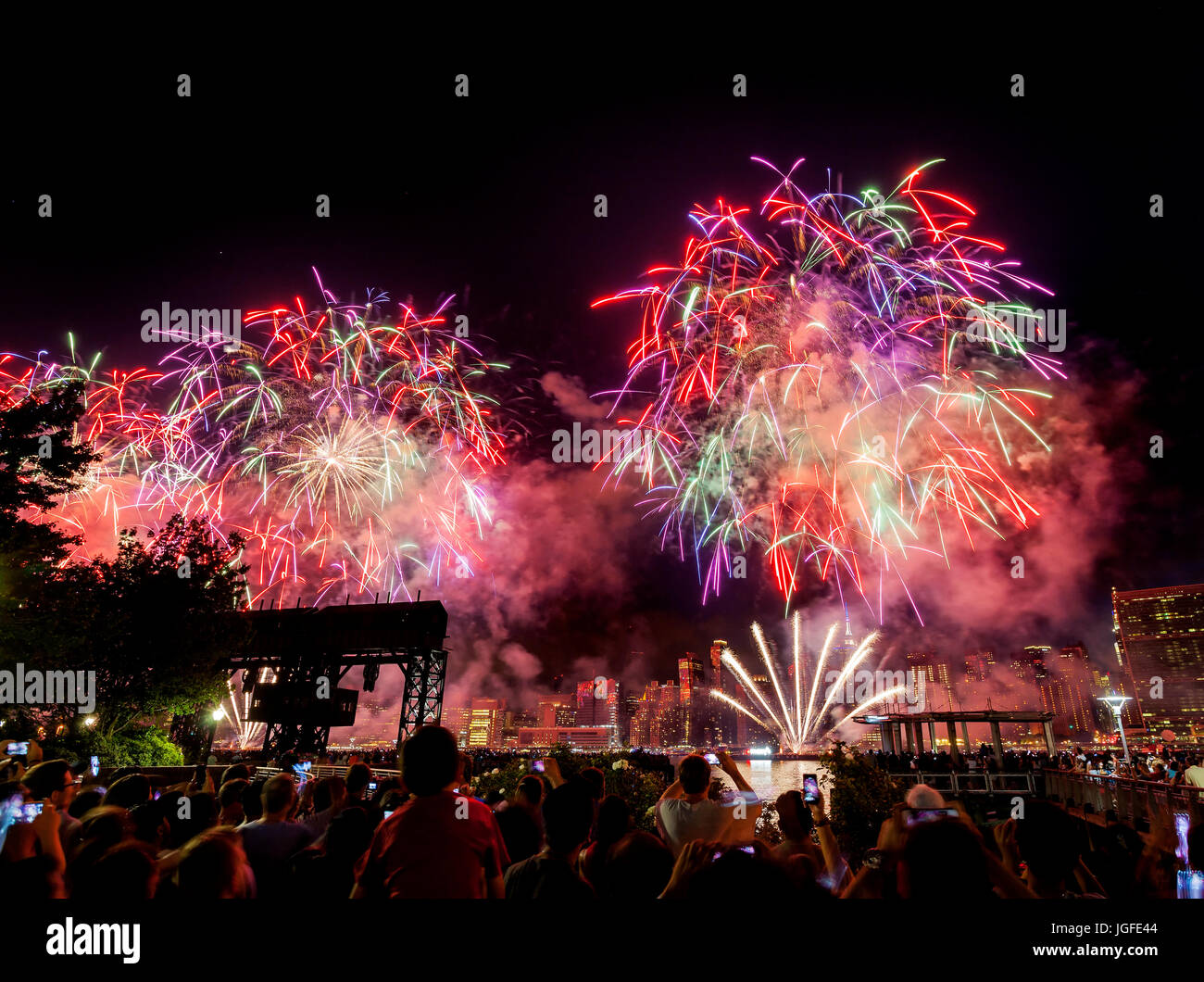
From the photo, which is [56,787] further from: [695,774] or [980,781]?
[980,781]

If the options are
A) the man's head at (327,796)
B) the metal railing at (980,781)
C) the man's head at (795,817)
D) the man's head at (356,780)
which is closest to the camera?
the man's head at (795,817)

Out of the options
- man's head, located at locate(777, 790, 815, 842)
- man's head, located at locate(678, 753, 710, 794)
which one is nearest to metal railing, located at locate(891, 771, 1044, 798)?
man's head, located at locate(777, 790, 815, 842)

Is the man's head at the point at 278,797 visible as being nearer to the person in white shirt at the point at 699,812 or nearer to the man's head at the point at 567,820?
the man's head at the point at 567,820

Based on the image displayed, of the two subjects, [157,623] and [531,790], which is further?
[157,623]

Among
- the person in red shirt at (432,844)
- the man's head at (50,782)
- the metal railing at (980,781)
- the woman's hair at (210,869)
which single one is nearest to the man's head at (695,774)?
the person in red shirt at (432,844)

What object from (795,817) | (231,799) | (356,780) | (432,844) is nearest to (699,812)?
(795,817)
